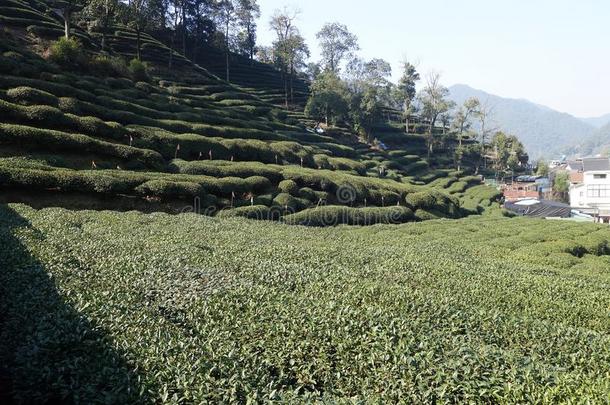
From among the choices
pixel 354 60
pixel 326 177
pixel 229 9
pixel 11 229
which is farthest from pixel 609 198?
pixel 11 229

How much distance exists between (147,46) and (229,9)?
865 inches

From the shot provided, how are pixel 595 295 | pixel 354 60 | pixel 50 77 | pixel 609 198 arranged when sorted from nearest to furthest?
pixel 595 295 < pixel 50 77 < pixel 609 198 < pixel 354 60

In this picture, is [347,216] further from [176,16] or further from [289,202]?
[176,16]

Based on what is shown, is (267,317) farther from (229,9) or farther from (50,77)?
(229,9)

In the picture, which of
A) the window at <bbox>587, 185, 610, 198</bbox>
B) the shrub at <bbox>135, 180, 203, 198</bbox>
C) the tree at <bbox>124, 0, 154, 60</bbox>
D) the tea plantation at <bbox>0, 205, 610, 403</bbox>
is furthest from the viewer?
the window at <bbox>587, 185, 610, 198</bbox>

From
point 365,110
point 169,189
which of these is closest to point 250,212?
point 169,189

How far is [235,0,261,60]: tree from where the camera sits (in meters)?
75.5

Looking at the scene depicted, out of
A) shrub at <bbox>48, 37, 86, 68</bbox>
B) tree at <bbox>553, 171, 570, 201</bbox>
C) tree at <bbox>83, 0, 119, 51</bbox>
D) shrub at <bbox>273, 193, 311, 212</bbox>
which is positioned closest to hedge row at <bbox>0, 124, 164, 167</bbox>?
shrub at <bbox>273, 193, 311, 212</bbox>

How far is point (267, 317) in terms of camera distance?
6852 mm

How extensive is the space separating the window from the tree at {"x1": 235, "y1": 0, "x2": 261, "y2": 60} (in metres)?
60.8

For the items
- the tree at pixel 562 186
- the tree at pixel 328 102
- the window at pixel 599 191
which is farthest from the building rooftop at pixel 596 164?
the tree at pixel 328 102

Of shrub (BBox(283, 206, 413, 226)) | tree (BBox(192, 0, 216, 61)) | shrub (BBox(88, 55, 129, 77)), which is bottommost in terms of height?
shrub (BBox(283, 206, 413, 226))

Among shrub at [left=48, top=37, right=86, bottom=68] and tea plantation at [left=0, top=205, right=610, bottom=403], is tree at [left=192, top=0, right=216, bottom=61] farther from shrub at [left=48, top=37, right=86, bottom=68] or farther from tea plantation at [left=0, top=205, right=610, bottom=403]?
tea plantation at [left=0, top=205, right=610, bottom=403]

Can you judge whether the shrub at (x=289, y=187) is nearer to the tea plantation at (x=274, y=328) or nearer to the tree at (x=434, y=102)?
the tea plantation at (x=274, y=328)
